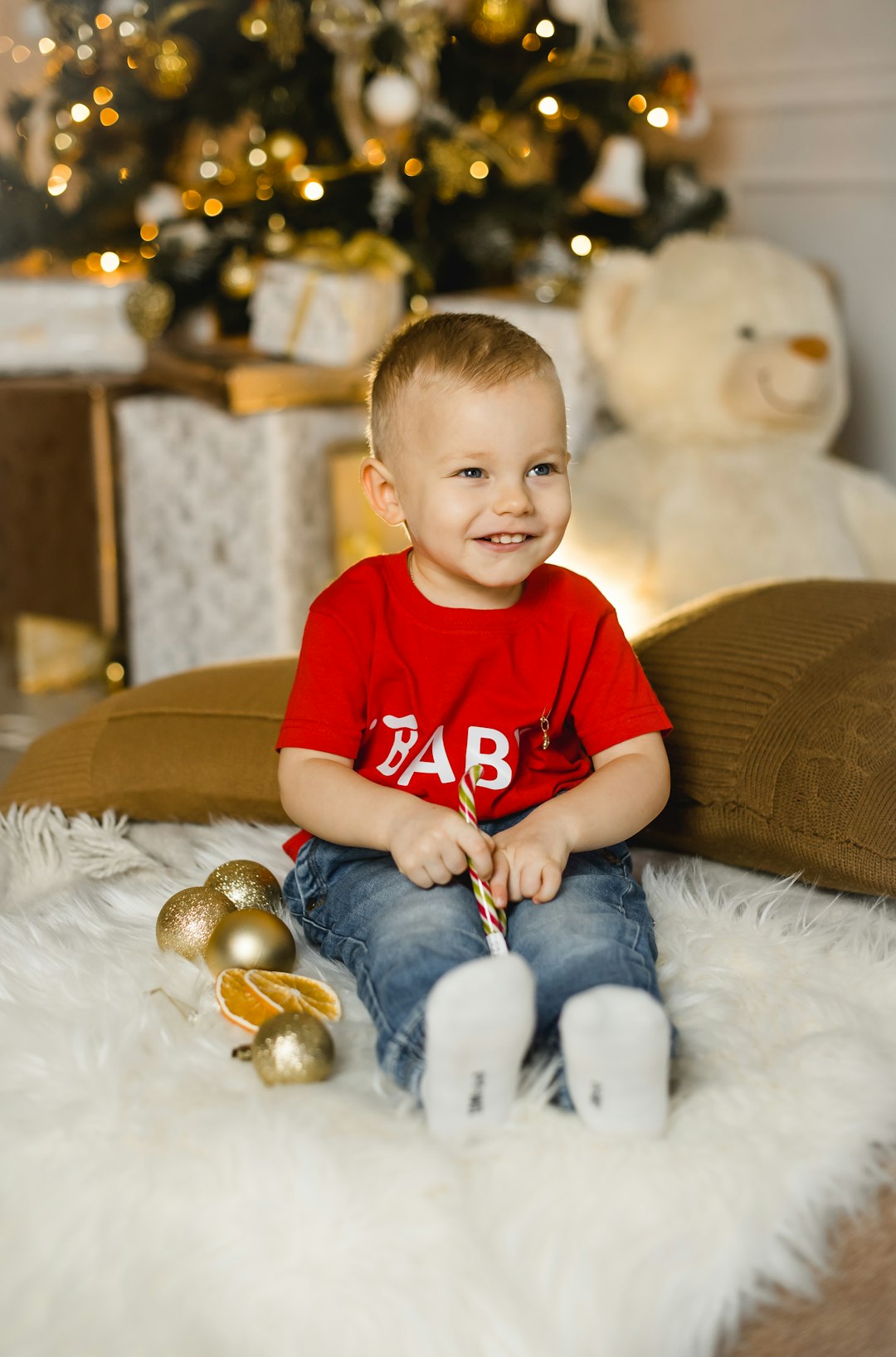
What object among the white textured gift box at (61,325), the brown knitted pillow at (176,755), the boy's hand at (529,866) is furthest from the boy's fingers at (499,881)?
the white textured gift box at (61,325)

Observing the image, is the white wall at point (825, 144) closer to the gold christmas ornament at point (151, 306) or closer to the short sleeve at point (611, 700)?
the gold christmas ornament at point (151, 306)

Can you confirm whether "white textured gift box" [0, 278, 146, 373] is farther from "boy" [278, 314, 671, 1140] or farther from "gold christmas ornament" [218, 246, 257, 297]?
"boy" [278, 314, 671, 1140]

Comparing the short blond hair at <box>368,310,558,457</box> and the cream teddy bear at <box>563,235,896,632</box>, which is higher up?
the short blond hair at <box>368,310,558,457</box>

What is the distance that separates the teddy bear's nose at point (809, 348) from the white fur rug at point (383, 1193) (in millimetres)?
1163

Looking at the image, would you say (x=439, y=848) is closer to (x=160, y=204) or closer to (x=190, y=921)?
(x=190, y=921)

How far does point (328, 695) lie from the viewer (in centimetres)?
101

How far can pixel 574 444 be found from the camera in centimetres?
217

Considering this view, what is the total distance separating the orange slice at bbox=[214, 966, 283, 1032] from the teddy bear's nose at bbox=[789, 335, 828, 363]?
1.30m

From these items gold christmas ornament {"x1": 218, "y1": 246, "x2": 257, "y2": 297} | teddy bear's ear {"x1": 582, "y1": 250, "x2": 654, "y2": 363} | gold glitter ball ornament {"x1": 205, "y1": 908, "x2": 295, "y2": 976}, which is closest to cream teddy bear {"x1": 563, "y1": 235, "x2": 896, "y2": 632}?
teddy bear's ear {"x1": 582, "y1": 250, "x2": 654, "y2": 363}

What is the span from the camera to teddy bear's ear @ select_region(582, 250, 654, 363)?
6.46 ft

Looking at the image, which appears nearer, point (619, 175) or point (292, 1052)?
point (292, 1052)

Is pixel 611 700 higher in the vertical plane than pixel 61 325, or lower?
lower

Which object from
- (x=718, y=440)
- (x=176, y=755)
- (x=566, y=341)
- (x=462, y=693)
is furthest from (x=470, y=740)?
(x=566, y=341)

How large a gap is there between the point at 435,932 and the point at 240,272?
1653mm
